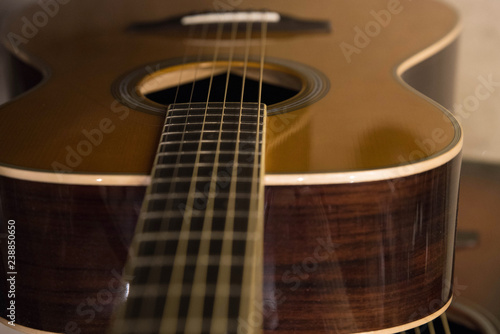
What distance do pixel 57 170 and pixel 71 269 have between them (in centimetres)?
11

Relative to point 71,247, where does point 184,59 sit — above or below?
above

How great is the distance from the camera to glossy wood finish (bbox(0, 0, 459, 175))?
594mm

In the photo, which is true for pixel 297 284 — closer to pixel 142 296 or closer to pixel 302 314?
pixel 302 314

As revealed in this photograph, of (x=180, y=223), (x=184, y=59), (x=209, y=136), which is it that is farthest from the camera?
(x=184, y=59)

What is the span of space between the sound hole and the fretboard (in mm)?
181

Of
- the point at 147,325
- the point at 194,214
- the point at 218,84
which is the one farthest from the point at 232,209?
the point at 218,84

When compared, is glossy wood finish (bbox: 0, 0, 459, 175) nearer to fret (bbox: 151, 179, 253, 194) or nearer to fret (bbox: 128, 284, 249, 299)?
fret (bbox: 151, 179, 253, 194)

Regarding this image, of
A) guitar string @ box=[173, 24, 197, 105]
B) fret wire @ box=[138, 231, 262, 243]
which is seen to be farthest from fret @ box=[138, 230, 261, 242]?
guitar string @ box=[173, 24, 197, 105]

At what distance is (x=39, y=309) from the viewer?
24.9 inches

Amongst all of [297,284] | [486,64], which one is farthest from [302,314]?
[486,64]

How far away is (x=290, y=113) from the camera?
0.67 metres

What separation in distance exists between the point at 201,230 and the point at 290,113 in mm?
239

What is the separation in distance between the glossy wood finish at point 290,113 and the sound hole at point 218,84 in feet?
0.17

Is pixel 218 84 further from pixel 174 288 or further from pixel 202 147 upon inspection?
pixel 174 288
